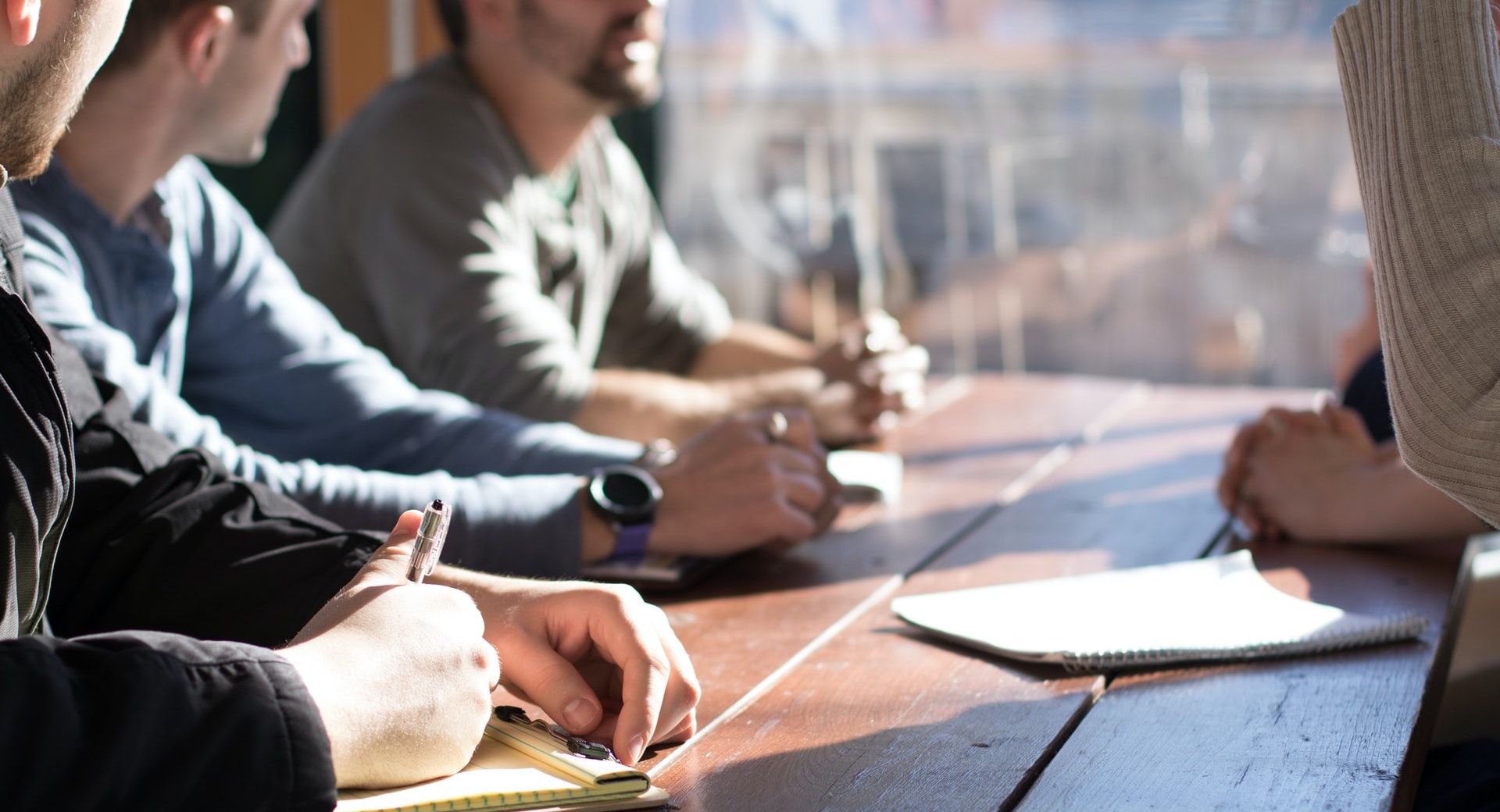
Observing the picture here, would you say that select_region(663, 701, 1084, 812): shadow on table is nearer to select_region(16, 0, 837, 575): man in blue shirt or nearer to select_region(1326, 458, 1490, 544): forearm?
select_region(16, 0, 837, 575): man in blue shirt

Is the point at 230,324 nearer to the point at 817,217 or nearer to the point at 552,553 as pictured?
the point at 552,553

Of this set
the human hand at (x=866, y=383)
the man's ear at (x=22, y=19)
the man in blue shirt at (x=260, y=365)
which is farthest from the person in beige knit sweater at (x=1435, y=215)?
the human hand at (x=866, y=383)

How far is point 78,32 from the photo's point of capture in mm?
794

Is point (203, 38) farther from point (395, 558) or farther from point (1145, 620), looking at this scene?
point (1145, 620)

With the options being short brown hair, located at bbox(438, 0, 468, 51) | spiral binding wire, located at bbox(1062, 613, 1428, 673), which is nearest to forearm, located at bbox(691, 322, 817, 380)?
short brown hair, located at bbox(438, 0, 468, 51)

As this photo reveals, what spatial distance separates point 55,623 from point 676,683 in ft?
1.42

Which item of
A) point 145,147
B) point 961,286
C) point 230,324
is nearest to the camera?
point 145,147

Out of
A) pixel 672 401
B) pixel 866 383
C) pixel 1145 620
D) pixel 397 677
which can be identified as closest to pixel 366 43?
pixel 672 401

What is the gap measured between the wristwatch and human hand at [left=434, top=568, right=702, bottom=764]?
323mm

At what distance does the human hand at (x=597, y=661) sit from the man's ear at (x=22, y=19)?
38cm

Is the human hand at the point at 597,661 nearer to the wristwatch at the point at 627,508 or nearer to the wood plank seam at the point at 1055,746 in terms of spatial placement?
the wood plank seam at the point at 1055,746

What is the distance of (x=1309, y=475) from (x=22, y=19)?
42.7 inches

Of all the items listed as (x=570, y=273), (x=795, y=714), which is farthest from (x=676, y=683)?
(x=570, y=273)

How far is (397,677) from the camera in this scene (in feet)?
2.30
